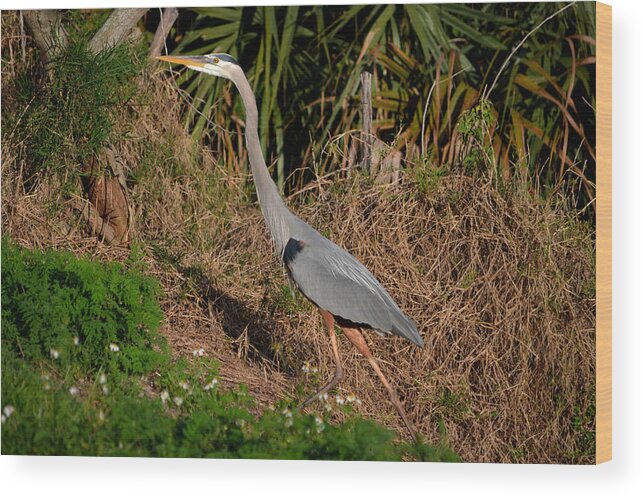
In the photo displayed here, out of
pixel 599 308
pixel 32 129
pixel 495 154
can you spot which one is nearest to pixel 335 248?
pixel 495 154

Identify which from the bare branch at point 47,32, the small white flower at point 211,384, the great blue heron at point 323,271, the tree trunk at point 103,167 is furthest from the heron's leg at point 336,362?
the bare branch at point 47,32

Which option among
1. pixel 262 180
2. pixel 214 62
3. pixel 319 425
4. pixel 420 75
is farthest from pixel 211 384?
pixel 420 75

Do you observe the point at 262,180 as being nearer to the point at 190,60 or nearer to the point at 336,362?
the point at 190,60

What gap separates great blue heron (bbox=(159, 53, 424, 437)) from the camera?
566cm

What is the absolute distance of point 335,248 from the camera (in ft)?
19.4

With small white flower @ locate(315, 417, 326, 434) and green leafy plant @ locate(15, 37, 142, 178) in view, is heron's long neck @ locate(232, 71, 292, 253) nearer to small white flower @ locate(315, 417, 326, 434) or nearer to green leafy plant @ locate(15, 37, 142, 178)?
green leafy plant @ locate(15, 37, 142, 178)

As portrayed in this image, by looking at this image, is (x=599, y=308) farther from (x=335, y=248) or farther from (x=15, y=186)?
(x=15, y=186)

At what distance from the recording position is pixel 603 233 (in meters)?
5.34

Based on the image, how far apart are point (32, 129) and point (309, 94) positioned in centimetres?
169

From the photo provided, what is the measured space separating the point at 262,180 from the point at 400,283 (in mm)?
978

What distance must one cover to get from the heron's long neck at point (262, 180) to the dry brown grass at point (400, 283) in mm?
358

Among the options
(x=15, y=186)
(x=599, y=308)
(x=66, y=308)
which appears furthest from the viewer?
(x=15, y=186)

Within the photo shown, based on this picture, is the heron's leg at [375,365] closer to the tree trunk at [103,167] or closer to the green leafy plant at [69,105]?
the tree trunk at [103,167]

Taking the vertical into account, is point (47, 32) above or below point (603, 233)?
above
